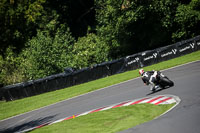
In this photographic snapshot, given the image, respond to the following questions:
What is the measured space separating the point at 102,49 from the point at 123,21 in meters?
5.15

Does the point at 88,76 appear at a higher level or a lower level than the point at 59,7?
lower

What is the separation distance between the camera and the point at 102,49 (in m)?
40.2

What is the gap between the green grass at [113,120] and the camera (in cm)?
1091

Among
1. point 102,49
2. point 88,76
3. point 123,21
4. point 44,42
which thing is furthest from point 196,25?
point 44,42

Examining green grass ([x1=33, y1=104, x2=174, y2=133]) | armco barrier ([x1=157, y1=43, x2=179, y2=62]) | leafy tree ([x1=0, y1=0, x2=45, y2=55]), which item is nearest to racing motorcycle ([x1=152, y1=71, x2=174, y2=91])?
green grass ([x1=33, y1=104, x2=174, y2=133])

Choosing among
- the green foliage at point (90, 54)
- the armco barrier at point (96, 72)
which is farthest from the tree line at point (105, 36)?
the armco barrier at point (96, 72)

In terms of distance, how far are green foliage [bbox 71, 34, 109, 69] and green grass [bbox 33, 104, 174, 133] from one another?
24880 mm

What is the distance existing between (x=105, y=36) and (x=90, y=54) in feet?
9.92

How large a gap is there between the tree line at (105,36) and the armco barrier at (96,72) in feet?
25.6

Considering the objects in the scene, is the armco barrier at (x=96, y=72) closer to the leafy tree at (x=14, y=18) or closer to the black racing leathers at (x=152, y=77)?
the leafy tree at (x=14, y=18)

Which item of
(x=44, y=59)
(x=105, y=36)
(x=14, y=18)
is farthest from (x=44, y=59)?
(x=105, y=36)

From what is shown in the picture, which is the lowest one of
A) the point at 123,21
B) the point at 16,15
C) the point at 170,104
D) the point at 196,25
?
the point at 170,104

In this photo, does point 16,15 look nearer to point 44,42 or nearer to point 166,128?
point 44,42

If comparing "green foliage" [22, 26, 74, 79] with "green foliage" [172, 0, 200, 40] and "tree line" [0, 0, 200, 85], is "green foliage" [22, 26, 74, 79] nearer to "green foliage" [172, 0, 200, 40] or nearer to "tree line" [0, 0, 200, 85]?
"tree line" [0, 0, 200, 85]
